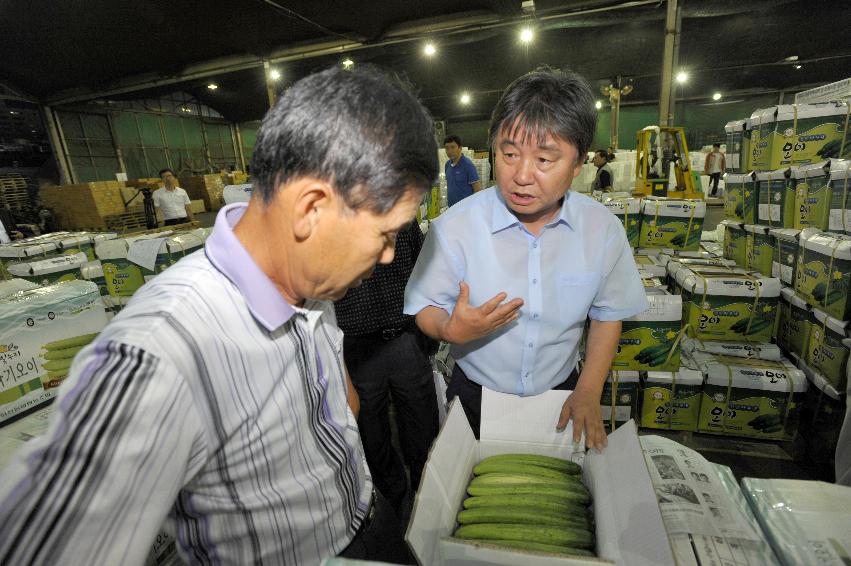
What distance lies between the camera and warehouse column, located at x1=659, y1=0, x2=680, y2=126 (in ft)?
25.4

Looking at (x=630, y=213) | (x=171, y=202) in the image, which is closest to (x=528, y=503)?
(x=630, y=213)

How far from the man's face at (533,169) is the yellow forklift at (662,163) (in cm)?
644

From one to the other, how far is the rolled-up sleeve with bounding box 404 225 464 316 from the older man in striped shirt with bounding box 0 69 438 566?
0.65 meters

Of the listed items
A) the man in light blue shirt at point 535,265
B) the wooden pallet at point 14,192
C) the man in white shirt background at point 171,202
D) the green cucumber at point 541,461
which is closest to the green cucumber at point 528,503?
the green cucumber at point 541,461

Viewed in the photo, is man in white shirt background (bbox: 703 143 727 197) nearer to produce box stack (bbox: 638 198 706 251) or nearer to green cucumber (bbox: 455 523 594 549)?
produce box stack (bbox: 638 198 706 251)

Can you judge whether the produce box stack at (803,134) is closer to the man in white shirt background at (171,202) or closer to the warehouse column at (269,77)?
the man in white shirt background at (171,202)

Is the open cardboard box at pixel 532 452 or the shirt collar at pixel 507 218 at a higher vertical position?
the shirt collar at pixel 507 218

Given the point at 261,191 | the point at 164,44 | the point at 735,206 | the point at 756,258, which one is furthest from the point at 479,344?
the point at 164,44

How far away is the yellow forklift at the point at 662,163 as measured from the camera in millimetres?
7076

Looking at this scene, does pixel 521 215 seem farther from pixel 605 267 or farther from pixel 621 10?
pixel 621 10

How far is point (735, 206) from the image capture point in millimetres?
3984

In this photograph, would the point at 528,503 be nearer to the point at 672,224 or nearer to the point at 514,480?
the point at 514,480

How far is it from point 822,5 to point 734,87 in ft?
37.9

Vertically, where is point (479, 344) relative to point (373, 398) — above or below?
above
